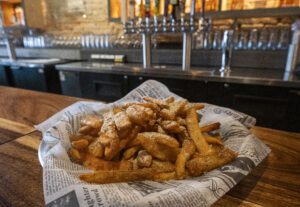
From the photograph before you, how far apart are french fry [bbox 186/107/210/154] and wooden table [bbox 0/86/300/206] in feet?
0.40

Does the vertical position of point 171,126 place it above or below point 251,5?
below

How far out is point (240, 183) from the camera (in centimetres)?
57

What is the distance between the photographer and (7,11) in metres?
4.59

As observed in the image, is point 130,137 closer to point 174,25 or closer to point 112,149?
point 112,149

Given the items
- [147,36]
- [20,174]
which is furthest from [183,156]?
[147,36]

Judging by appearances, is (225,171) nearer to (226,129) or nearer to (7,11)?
(226,129)

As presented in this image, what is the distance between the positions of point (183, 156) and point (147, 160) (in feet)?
0.30

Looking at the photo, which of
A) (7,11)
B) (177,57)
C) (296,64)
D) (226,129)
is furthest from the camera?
(7,11)

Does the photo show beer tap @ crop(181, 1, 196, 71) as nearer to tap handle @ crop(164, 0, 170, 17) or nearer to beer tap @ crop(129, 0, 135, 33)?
tap handle @ crop(164, 0, 170, 17)

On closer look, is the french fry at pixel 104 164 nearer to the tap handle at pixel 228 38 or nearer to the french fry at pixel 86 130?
the french fry at pixel 86 130

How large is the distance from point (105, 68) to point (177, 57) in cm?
98

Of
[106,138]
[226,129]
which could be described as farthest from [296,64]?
[106,138]

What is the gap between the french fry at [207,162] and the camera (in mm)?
520

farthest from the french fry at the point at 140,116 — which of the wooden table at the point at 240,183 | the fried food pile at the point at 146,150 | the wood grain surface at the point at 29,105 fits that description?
the wood grain surface at the point at 29,105
